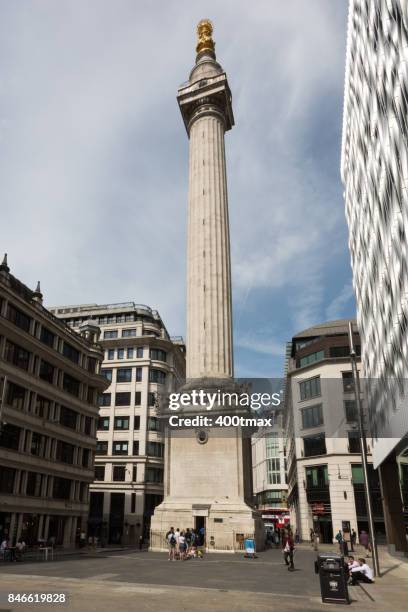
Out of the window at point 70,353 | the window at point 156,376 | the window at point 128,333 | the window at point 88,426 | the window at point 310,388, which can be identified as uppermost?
the window at point 128,333

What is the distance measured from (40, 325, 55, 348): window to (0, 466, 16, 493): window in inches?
483

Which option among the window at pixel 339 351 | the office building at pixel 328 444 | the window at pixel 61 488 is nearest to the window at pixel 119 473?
the window at pixel 61 488

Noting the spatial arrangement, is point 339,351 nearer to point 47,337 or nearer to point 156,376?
point 156,376

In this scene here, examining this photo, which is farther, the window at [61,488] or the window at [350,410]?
the window at [350,410]

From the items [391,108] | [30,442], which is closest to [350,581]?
[391,108]

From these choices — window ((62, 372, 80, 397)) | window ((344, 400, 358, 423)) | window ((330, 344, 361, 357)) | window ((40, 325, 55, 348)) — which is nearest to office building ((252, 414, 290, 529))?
window ((344, 400, 358, 423))

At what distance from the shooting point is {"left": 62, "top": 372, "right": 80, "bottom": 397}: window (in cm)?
5144

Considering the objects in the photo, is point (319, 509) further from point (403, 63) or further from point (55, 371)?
point (403, 63)

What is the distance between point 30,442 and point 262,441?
337 ft

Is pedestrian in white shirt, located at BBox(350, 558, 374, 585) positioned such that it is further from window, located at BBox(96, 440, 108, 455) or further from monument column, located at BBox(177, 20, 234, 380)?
window, located at BBox(96, 440, 108, 455)

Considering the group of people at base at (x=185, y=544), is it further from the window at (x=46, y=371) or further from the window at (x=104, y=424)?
the window at (x=104, y=424)

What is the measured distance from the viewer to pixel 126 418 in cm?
7756

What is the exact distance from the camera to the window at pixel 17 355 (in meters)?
42.1

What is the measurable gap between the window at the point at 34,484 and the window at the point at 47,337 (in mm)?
12387
